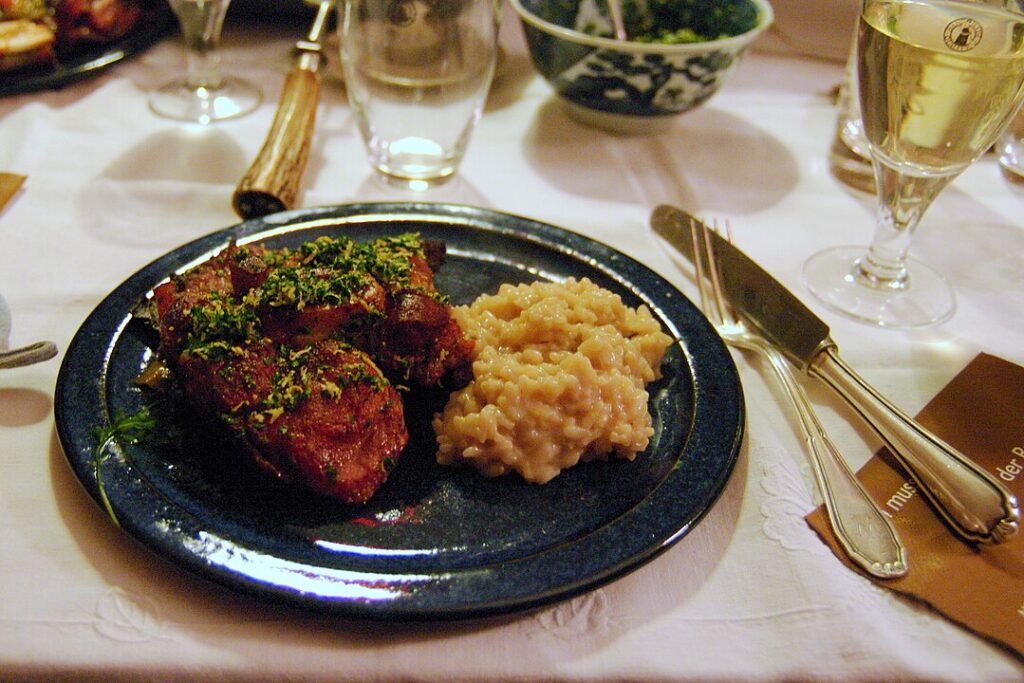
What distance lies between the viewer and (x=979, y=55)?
152cm

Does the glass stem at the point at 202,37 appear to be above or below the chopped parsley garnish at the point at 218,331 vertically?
below

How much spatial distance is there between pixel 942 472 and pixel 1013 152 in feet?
4.81

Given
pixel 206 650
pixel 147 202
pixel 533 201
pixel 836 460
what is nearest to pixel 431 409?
pixel 206 650

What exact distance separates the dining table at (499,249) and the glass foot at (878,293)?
3 centimetres

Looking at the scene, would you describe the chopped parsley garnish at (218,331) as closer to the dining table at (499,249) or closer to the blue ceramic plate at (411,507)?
the blue ceramic plate at (411,507)

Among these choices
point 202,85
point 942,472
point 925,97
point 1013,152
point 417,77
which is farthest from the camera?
point 202,85

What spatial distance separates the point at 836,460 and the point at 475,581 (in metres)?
0.67

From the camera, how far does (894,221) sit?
1.83m

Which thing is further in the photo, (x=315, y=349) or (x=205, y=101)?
(x=205, y=101)

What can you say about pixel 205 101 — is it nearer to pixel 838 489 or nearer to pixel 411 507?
pixel 411 507

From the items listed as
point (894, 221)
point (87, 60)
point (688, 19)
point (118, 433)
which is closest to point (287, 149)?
point (87, 60)

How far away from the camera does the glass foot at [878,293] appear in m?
1.78

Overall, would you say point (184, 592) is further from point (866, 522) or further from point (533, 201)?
point (533, 201)

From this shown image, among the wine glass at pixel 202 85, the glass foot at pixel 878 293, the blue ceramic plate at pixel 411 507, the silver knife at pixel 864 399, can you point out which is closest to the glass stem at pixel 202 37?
the wine glass at pixel 202 85
